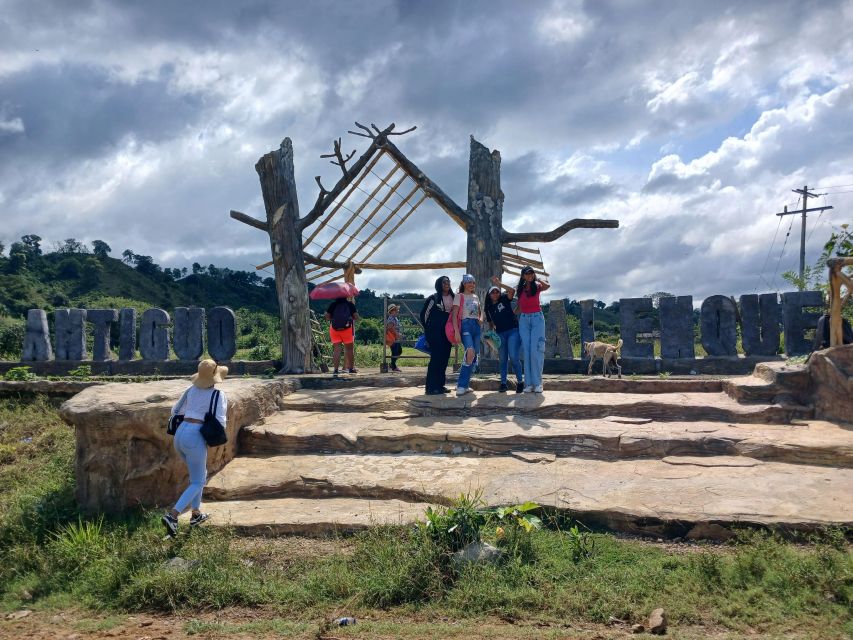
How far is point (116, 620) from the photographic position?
14.5ft

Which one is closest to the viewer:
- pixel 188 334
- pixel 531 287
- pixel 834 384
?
pixel 834 384

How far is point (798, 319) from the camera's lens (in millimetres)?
11055

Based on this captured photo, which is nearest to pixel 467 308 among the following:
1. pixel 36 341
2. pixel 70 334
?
pixel 70 334

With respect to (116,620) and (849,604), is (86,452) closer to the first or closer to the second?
(116,620)

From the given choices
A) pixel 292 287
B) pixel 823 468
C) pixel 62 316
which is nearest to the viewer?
pixel 823 468

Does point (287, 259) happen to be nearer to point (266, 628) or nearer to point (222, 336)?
point (222, 336)

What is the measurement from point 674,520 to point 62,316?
13.3 m

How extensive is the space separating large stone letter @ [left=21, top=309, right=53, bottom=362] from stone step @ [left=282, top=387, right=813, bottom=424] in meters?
7.99

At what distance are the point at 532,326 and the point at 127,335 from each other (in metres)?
9.43

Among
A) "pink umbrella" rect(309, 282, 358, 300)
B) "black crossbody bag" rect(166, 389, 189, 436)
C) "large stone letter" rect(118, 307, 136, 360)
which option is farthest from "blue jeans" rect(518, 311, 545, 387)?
"large stone letter" rect(118, 307, 136, 360)

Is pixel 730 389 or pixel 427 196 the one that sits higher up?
pixel 427 196

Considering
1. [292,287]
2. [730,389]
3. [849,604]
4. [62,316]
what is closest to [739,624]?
[849,604]

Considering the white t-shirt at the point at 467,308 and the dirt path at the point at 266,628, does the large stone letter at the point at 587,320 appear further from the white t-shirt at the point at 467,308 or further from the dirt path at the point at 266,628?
the dirt path at the point at 266,628

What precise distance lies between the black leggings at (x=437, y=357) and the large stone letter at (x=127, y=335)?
317 inches
